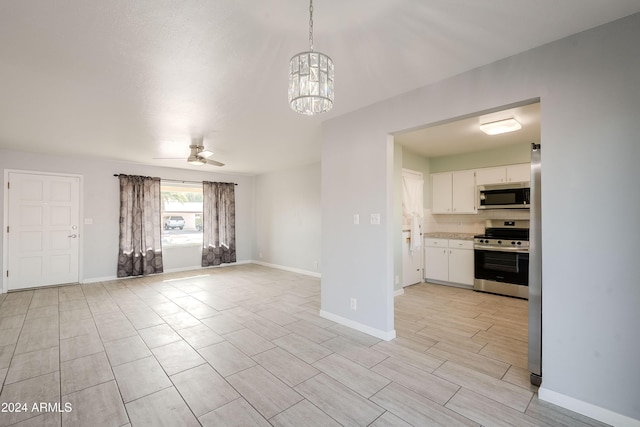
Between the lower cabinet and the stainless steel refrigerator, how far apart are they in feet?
9.92

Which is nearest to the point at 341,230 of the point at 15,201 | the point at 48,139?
the point at 48,139

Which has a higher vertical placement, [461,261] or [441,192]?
[441,192]

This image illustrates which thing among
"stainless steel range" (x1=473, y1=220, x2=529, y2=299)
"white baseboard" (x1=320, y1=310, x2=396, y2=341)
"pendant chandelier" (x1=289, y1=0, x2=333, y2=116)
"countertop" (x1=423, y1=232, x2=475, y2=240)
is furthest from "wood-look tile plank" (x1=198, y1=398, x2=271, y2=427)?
"countertop" (x1=423, y1=232, x2=475, y2=240)

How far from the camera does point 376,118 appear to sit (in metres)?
3.13

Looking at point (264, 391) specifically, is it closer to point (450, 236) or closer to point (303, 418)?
point (303, 418)

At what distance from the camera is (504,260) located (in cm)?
468

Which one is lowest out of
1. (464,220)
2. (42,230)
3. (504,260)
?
(504,260)

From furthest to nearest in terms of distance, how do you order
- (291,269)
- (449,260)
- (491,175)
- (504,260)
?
1. (291,269)
2. (449,260)
3. (491,175)
4. (504,260)

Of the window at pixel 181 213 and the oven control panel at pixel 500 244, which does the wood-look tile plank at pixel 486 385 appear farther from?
the window at pixel 181 213

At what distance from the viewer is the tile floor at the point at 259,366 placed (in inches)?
75.7

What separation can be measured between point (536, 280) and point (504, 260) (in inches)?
110

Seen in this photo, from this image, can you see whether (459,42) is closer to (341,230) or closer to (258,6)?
(258,6)

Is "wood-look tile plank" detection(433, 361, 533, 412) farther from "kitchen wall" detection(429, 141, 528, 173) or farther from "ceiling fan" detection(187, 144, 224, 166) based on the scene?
"ceiling fan" detection(187, 144, 224, 166)

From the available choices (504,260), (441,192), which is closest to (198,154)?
(441,192)
